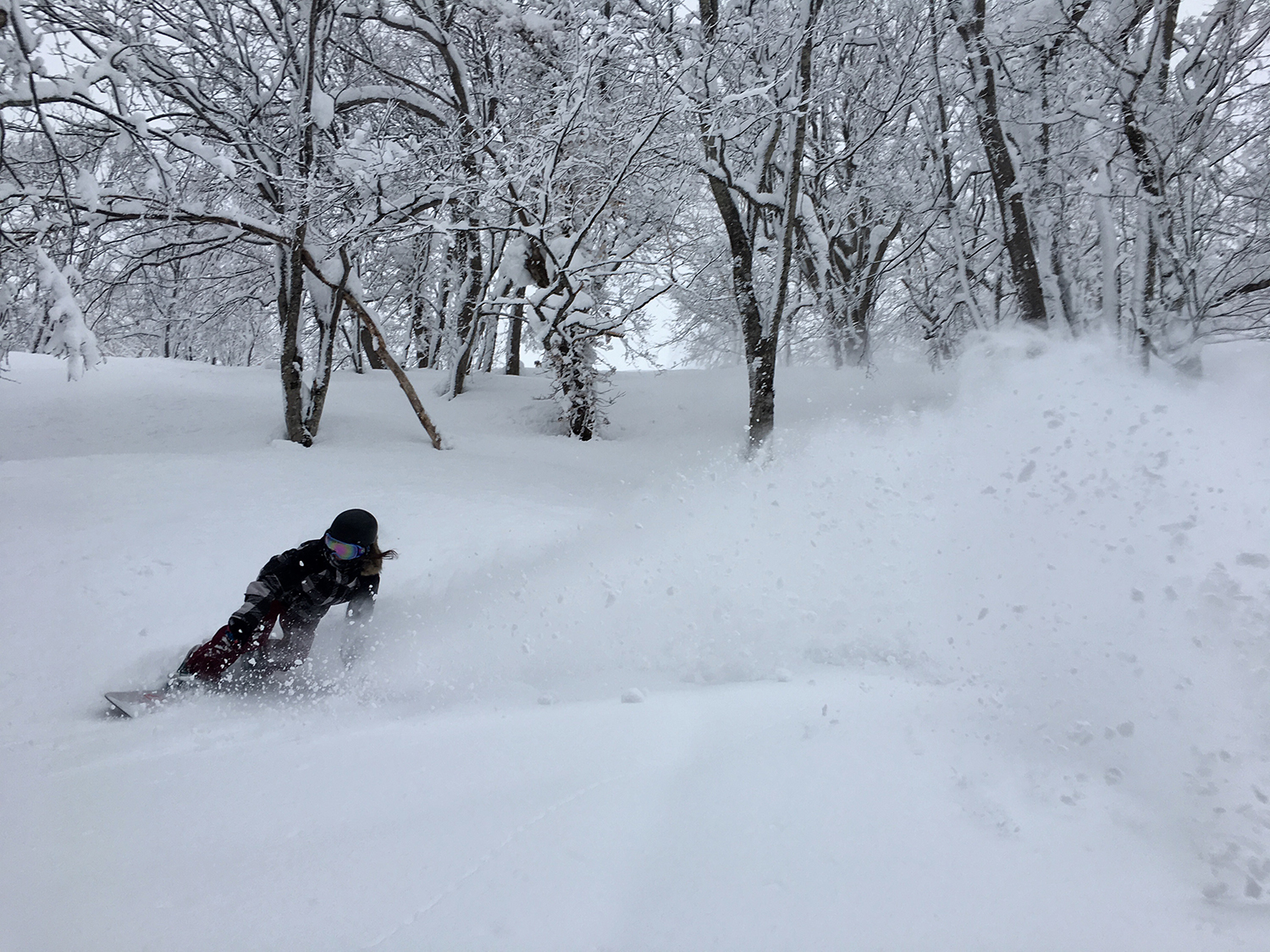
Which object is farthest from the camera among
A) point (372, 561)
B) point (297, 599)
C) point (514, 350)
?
point (514, 350)

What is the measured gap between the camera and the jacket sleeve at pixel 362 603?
466 cm

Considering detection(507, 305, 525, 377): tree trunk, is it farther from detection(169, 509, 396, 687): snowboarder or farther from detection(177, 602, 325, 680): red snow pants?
detection(177, 602, 325, 680): red snow pants

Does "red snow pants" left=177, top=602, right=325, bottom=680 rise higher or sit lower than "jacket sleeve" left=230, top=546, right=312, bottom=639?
lower

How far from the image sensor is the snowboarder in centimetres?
426

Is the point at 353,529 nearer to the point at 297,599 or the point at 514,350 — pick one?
the point at 297,599

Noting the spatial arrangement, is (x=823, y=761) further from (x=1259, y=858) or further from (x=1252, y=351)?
(x=1252, y=351)

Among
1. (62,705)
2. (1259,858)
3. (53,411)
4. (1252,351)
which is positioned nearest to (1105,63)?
(1252,351)

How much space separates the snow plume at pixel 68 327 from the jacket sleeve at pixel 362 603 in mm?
2312

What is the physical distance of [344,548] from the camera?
441 centimetres

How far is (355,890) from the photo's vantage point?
222cm

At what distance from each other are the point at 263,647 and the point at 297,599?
334mm

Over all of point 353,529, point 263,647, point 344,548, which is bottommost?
point 263,647

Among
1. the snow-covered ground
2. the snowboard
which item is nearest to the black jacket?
the snow-covered ground

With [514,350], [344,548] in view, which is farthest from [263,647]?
[514,350]
